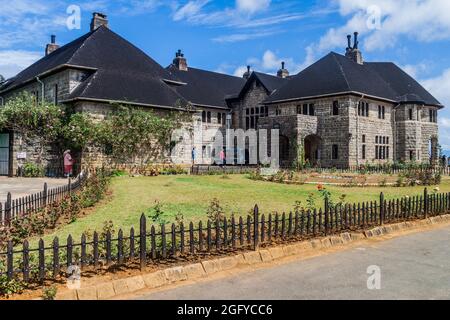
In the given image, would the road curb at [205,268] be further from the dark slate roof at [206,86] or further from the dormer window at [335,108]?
the dark slate roof at [206,86]

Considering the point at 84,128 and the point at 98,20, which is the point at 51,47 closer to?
the point at 98,20

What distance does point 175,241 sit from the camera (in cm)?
707

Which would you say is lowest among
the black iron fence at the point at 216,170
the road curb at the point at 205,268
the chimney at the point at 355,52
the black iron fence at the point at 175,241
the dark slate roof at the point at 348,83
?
the road curb at the point at 205,268

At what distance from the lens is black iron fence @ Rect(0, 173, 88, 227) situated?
402 inches

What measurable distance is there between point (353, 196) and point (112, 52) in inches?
912

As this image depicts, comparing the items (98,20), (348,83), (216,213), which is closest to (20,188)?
(216,213)

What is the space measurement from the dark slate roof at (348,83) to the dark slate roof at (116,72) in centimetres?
1260

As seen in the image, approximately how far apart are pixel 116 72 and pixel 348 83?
1968cm

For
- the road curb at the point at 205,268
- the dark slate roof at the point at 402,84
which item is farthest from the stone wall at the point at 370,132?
the road curb at the point at 205,268

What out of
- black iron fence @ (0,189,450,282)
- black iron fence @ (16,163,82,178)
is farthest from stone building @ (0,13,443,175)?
black iron fence @ (0,189,450,282)

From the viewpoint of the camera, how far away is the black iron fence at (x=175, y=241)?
601 cm

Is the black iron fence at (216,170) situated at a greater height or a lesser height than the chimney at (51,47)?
lesser

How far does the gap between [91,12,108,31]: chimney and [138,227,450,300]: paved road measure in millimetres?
32002
